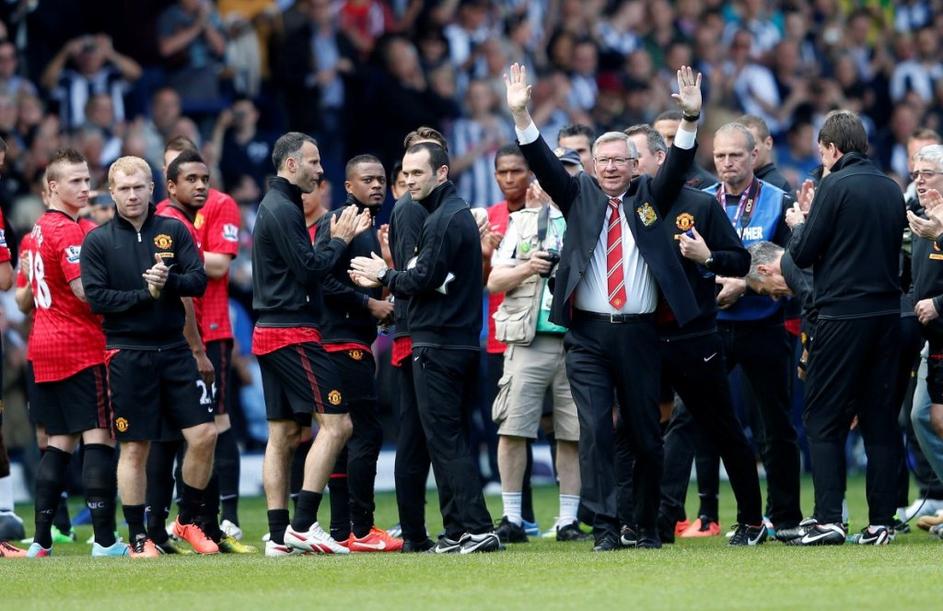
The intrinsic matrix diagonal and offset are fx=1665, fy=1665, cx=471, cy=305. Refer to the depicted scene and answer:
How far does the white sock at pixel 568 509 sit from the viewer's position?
11.1m

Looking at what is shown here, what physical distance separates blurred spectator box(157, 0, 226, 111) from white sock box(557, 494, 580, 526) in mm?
7885

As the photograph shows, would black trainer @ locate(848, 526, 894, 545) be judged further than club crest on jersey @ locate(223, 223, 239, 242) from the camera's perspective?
No

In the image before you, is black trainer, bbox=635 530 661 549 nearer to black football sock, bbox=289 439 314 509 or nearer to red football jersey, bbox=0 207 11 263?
black football sock, bbox=289 439 314 509

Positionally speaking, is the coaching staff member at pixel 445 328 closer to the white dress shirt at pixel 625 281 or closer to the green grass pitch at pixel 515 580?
the green grass pitch at pixel 515 580

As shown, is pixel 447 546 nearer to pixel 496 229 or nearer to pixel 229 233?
pixel 496 229

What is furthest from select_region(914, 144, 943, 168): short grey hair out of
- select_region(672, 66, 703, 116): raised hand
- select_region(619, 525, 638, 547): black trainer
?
select_region(619, 525, 638, 547): black trainer

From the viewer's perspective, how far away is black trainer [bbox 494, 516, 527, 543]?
10.8 meters

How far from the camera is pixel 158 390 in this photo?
1006cm

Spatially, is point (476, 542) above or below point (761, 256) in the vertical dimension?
below

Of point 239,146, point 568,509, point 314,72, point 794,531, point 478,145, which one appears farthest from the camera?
point 478,145

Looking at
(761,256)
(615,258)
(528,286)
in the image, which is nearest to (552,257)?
(615,258)

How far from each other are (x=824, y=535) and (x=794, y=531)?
0.46 meters

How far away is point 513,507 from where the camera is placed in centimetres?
1099

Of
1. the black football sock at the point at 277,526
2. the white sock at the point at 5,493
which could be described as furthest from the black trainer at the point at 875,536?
the white sock at the point at 5,493
